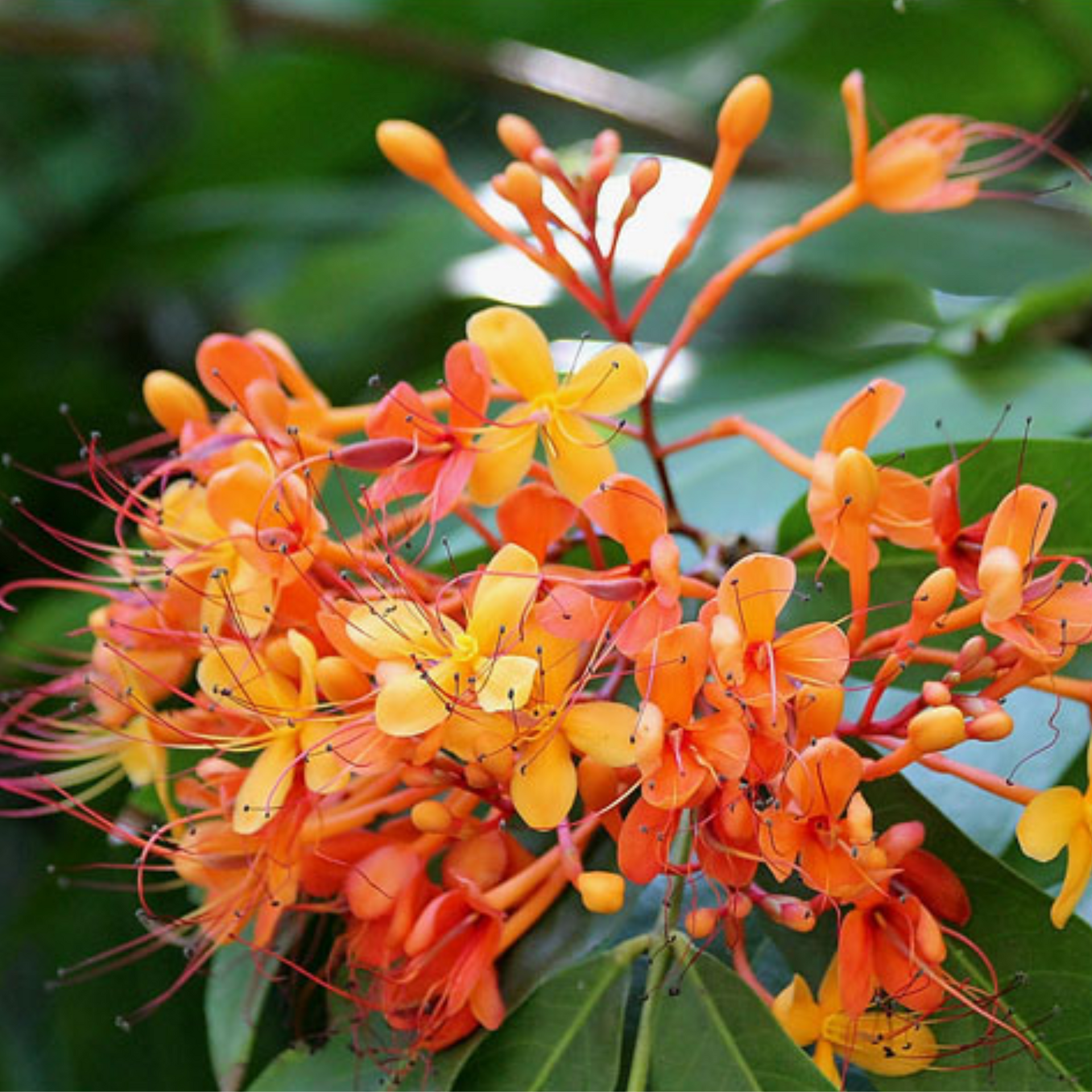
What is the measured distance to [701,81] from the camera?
9.82ft

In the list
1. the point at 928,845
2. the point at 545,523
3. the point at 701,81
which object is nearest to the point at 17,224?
the point at 701,81

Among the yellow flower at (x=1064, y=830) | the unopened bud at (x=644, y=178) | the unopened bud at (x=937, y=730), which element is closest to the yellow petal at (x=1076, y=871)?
the yellow flower at (x=1064, y=830)

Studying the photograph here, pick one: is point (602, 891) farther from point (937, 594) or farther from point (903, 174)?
point (903, 174)

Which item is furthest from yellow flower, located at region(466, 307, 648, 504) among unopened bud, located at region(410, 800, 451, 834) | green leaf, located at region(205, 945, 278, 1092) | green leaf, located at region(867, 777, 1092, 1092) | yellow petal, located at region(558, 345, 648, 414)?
green leaf, located at region(205, 945, 278, 1092)

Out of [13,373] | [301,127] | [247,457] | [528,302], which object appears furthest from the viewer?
[301,127]

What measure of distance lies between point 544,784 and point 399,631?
0.47ft

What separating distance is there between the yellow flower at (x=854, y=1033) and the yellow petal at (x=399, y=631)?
358 millimetres

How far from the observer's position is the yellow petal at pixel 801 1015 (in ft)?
3.58

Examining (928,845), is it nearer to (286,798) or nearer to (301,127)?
(286,798)

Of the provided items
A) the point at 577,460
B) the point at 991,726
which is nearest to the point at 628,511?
the point at 577,460

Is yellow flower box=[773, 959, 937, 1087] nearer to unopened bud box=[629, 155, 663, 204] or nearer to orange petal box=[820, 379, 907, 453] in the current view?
orange petal box=[820, 379, 907, 453]

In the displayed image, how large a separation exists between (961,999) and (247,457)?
65cm

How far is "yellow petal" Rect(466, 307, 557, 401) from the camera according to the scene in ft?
3.68

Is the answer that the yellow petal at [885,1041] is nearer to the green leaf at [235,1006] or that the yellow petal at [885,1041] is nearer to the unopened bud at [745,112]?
the green leaf at [235,1006]
